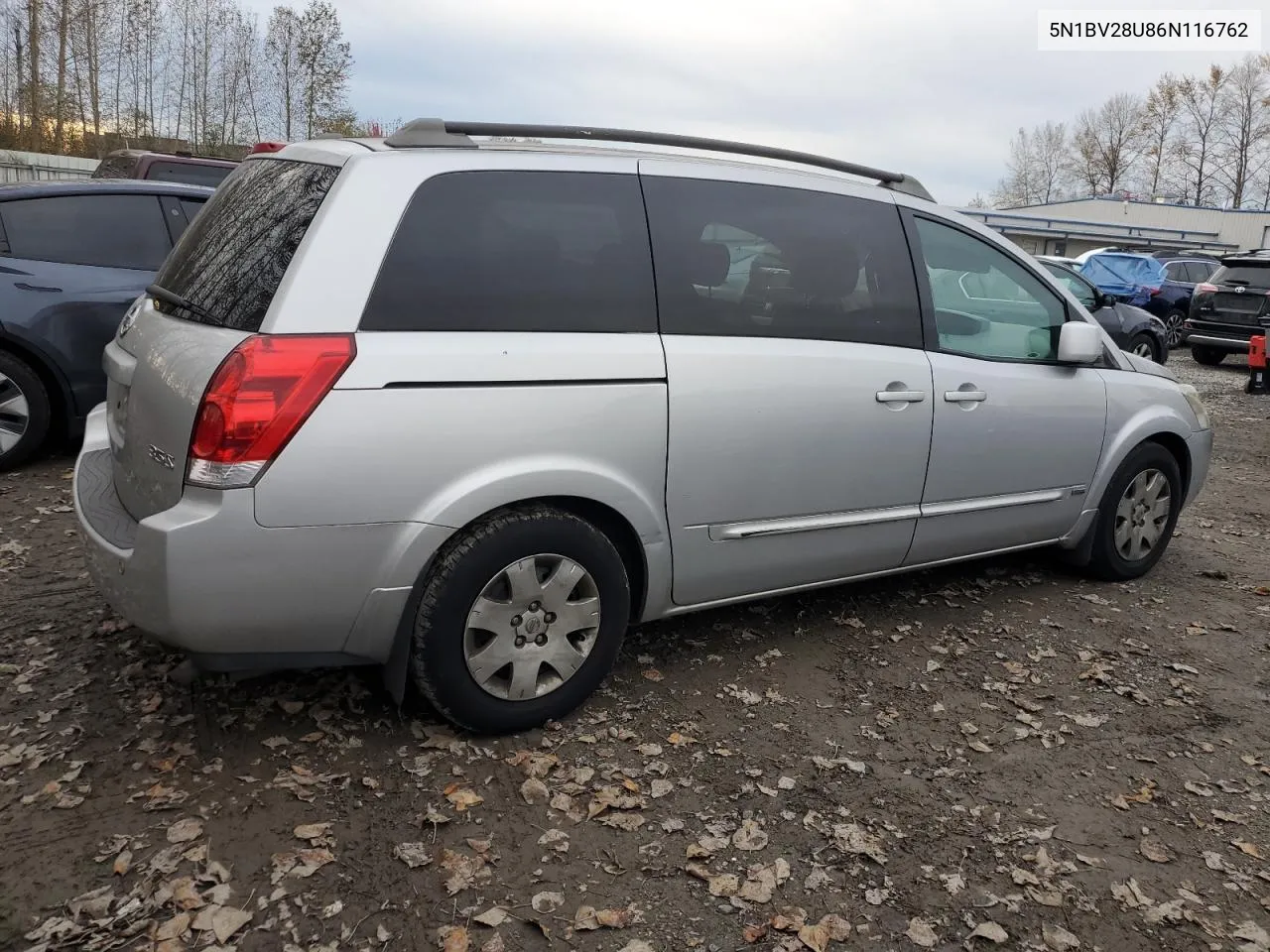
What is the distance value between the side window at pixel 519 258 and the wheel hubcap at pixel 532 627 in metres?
0.77

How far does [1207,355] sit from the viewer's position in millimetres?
16531

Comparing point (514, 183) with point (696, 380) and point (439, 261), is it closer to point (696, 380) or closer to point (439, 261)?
point (439, 261)

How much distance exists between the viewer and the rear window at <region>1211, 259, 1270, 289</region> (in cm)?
1512

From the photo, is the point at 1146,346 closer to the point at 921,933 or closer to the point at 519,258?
the point at 519,258

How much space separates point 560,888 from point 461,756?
68cm

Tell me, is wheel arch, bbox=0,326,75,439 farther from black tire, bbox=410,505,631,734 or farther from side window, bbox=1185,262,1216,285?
side window, bbox=1185,262,1216,285

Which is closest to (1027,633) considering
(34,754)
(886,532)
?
(886,532)

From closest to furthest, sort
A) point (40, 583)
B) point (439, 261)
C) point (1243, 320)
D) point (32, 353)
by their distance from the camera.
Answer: point (439, 261) → point (40, 583) → point (32, 353) → point (1243, 320)

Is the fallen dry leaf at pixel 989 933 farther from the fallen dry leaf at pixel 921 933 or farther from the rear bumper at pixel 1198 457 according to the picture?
the rear bumper at pixel 1198 457

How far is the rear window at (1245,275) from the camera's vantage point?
1512 cm

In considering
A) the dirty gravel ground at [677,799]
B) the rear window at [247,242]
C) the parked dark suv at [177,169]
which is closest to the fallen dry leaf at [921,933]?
the dirty gravel ground at [677,799]

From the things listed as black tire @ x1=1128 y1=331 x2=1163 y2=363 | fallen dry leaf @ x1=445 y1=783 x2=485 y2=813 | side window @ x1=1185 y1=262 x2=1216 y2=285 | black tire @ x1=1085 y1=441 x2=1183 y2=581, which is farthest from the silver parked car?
side window @ x1=1185 y1=262 x2=1216 y2=285

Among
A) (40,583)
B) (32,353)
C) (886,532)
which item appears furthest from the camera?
(32,353)

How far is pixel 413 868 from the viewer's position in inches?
108
